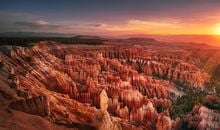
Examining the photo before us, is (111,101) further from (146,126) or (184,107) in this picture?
(184,107)

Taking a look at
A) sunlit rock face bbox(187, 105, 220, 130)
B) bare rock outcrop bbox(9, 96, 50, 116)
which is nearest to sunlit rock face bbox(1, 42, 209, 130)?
bare rock outcrop bbox(9, 96, 50, 116)

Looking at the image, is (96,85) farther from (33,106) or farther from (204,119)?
(33,106)

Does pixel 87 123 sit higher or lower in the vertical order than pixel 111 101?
higher

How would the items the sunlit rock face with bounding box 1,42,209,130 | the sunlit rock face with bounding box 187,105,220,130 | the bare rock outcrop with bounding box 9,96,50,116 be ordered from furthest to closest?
the sunlit rock face with bounding box 187,105,220,130 < the sunlit rock face with bounding box 1,42,209,130 < the bare rock outcrop with bounding box 9,96,50,116

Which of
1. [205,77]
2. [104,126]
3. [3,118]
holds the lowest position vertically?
[205,77]

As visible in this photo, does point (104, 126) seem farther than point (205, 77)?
No

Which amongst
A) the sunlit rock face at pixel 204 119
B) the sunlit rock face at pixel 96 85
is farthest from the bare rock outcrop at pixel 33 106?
the sunlit rock face at pixel 204 119

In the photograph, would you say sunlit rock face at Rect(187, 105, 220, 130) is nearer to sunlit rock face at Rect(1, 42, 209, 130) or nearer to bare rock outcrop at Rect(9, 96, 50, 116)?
sunlit rock face at Rect(1, 42, 209, 130)

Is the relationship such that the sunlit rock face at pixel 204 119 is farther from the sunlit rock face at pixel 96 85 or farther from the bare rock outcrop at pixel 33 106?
the bare rock outcrop at pixel 33 106

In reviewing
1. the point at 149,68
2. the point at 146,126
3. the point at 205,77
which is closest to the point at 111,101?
the point at 146,126
